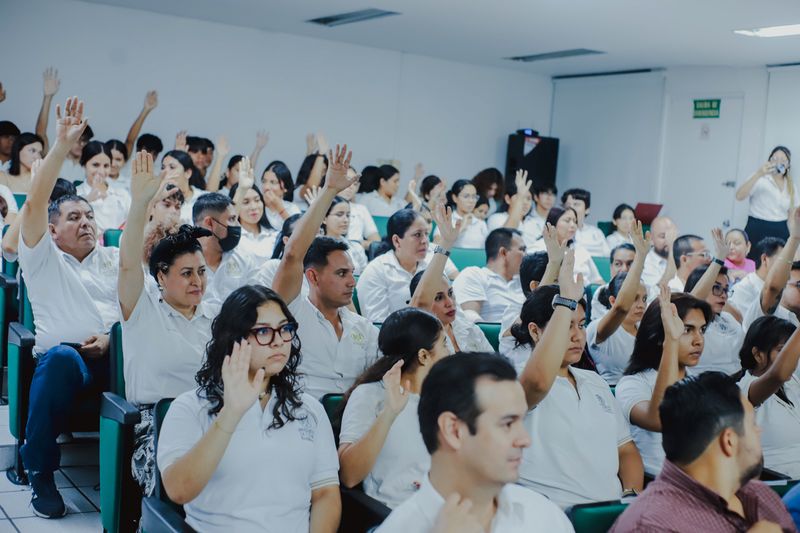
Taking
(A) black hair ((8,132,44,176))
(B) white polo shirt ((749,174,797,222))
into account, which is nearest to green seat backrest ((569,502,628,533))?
(A) black hair ((8,132,44,176))

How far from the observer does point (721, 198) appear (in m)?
9.67

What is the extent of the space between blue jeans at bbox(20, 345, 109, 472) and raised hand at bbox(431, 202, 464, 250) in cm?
153

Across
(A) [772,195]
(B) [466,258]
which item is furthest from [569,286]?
(A) [772,195]

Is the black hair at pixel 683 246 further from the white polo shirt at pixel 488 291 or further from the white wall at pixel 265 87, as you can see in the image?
the white wall at pixel 265 87

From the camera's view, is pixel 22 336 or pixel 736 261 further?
pixel 736 261

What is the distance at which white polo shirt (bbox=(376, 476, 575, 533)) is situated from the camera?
5.46 feet

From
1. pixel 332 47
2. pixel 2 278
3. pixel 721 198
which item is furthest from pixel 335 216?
pixel 721 198

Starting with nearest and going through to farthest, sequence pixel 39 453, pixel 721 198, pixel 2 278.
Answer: pixel 39 453, pixel 2 278, pixel 721 198

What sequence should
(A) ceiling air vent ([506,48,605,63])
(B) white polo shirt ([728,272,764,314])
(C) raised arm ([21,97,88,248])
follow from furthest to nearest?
(A) ceiling air vent ([506,48,605,63]), (B) white polo shirt ([728,272,764,314]), (C) raised arm ([21,97,88,248])

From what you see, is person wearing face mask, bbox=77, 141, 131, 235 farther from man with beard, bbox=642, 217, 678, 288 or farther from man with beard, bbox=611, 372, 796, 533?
man with beard, bbox=611, 372, 796, 533

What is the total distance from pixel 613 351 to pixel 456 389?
234 centimetres

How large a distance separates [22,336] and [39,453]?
0.46 m

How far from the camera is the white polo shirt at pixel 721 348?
166 inches

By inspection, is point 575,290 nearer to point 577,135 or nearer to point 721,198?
point 721,198
